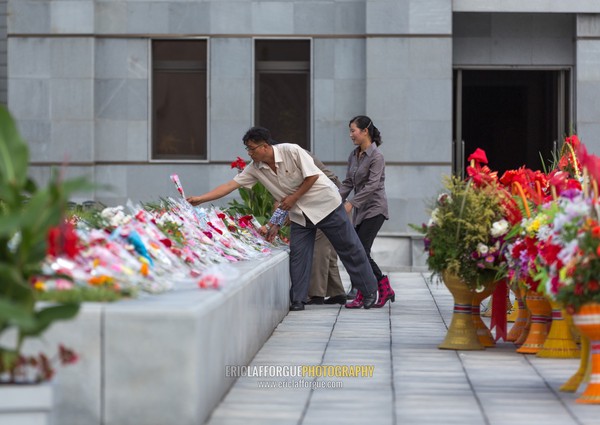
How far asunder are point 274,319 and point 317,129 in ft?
32.8

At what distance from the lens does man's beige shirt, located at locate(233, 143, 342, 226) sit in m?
12.1

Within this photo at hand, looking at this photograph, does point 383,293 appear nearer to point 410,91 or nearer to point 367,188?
point 367,188

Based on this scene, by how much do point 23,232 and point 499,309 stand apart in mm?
5529

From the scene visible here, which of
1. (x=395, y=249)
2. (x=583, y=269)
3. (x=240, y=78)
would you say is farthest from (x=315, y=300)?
(x=240, y=78)

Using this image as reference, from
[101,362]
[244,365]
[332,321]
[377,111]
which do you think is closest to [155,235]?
[244,365]

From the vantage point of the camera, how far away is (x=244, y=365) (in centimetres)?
858

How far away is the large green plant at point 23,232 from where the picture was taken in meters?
5.18

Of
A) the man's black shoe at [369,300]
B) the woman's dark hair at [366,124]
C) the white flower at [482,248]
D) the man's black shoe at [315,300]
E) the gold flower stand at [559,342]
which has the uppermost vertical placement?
the woman's dark hair at [366,124]

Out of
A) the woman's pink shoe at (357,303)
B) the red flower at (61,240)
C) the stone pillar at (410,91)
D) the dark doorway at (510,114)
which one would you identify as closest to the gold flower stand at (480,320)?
the woman's pink shoe at (357,303)

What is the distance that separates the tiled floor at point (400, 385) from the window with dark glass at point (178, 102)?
32.7 ft

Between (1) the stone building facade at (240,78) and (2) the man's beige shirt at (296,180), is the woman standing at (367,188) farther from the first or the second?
(1) the stone building facade at (240,78)

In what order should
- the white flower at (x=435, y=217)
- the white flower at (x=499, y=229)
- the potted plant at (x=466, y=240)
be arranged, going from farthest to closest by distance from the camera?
the white flower at (x=435, y=217), the potted plant at (x=466, y=240), the white flower at (x=499, y=229)

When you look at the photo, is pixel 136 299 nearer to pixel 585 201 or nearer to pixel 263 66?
pixel 585 201

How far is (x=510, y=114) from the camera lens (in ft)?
73.2
